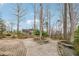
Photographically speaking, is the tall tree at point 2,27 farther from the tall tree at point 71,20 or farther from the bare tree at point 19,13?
the tall tree at point 71,20

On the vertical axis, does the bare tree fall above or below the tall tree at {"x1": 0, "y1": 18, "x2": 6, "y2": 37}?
above

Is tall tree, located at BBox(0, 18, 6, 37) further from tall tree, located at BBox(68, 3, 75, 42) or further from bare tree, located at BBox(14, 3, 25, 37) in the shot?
tall tree, located at BBox(68, 3, 75, 42)

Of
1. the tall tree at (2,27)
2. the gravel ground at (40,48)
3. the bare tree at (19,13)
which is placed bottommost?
the gravel ground at (40,48)

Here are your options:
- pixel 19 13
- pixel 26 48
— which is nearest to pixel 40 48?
pixel 26 48

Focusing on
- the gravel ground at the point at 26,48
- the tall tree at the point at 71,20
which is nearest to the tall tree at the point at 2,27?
the gravel ground at the point at 26,48

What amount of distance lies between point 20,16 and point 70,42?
47cm

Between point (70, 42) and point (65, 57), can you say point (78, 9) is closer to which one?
point (70, 42)

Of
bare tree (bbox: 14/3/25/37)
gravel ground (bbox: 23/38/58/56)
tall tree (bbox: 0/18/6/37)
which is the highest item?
bare tree (bbox: 14/3/25/37)

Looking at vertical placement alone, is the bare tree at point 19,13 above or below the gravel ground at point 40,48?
above

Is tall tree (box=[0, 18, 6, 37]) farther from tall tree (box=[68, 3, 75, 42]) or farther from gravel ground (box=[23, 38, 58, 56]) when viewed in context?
tall tree (box=[68, 3, 75, 42])

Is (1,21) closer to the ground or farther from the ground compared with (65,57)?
farther from the ground

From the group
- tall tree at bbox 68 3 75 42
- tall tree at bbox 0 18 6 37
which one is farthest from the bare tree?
tall tree at bbox 68 3 75 42

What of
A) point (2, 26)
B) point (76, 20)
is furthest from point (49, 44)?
point (2, 26)

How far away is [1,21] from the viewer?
170 centimetres
